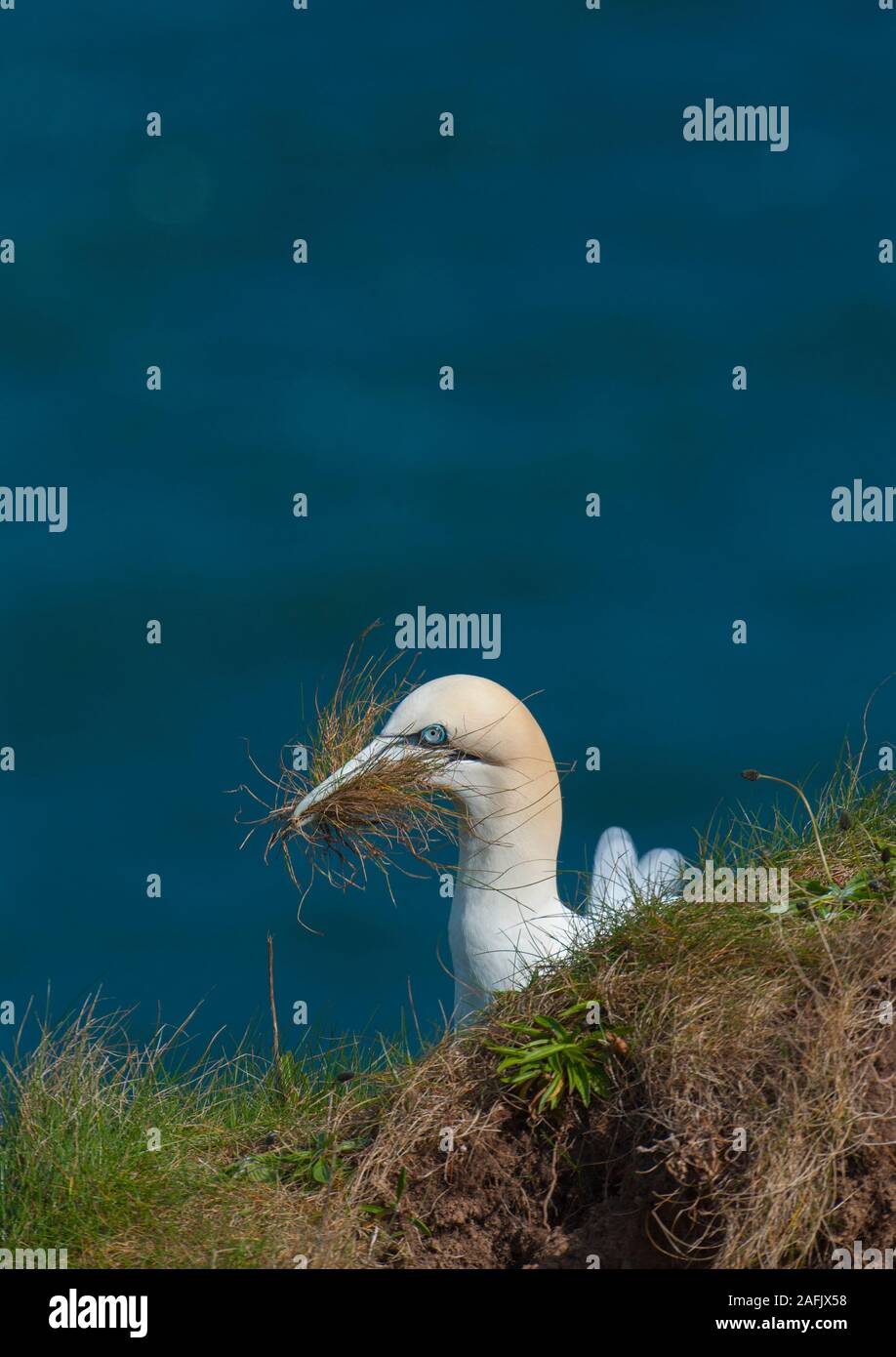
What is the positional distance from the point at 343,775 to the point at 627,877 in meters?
0.93

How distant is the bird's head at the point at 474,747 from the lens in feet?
21.0

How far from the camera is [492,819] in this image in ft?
22.4

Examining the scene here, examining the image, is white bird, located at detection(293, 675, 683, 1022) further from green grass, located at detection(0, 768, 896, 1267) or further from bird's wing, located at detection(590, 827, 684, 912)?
green grass, located at detection(0, 768, 896, 1267)

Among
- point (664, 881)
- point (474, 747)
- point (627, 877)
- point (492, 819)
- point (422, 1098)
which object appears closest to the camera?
point (422, 1098)

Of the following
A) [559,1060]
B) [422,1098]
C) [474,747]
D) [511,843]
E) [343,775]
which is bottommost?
[422,1098]

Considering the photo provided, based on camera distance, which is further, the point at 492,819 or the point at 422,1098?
the point at 492,819

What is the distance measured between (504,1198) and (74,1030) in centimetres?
140

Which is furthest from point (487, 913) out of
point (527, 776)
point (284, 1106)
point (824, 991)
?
point (824, 991)

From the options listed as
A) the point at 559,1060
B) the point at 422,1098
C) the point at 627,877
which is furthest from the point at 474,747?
the point at 559,1060

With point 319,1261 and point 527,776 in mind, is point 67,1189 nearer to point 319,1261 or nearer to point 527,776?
point 319,1261

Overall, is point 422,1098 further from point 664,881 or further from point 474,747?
point 474,747

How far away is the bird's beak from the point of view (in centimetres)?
598

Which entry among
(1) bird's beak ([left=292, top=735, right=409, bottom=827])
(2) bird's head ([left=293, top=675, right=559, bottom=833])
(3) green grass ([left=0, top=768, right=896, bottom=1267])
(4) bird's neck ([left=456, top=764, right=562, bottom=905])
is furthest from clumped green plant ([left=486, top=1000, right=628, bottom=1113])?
(4) bird's neck ([left=456, top=764, right=562, bottom=905])

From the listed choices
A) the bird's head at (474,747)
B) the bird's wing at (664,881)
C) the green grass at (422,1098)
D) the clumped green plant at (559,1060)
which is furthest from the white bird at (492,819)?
the clumped green plant at (559,1060)
